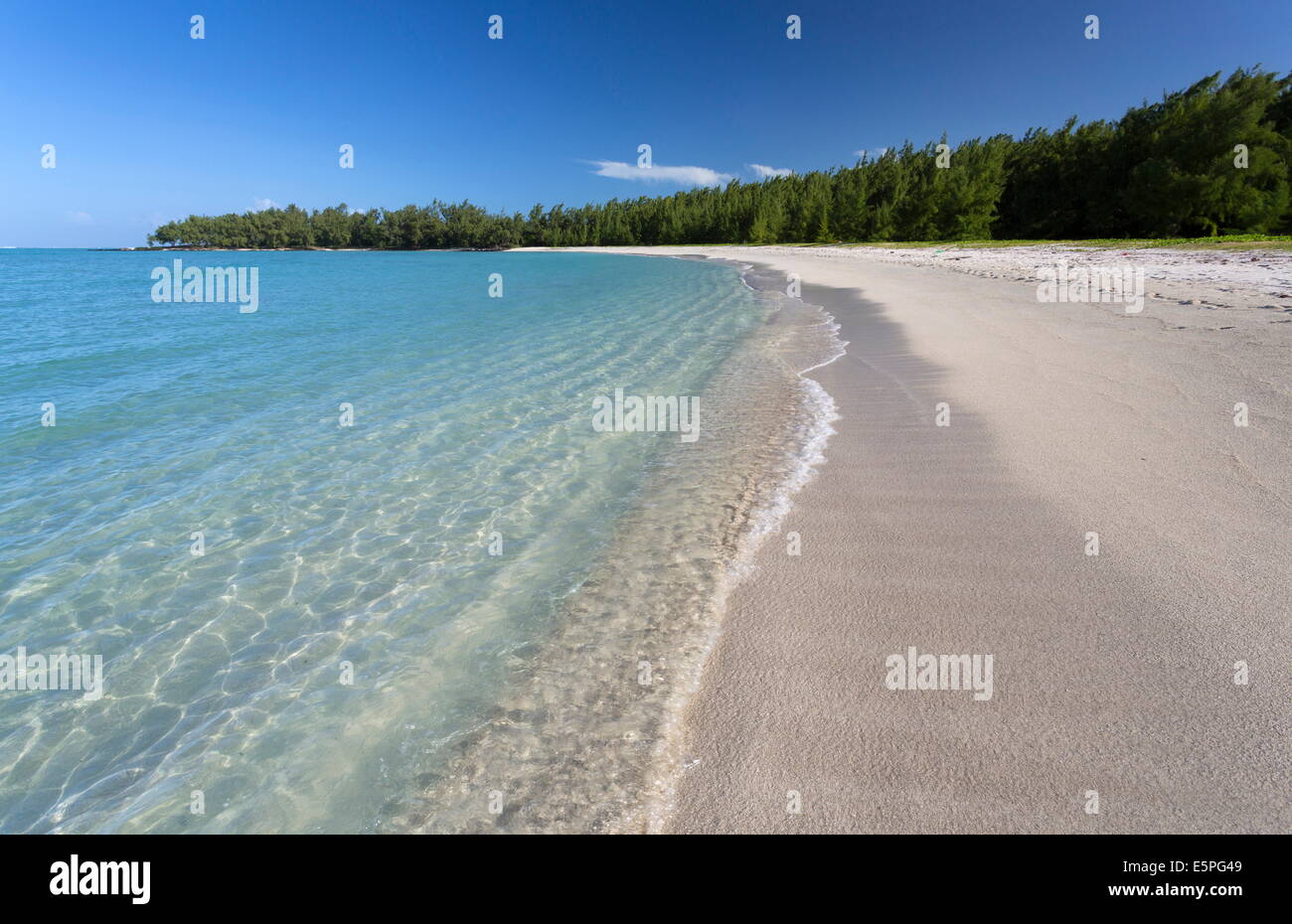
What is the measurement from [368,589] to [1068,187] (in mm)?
82357

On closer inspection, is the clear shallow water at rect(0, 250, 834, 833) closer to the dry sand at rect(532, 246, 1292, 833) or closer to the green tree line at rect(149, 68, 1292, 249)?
the dry sand at rect(532, 246, 1292, 833)

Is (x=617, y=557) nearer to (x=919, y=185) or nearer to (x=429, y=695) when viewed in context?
(x=429, y=695)

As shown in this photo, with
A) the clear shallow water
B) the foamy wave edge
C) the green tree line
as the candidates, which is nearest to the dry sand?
the foamy wave edge

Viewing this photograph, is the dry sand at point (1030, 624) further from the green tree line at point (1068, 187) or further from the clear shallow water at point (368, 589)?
the green tree line at point (1068, 187)

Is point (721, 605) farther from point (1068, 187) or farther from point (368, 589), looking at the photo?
point (1068, 187)

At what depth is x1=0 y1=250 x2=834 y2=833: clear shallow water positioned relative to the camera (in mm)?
3893

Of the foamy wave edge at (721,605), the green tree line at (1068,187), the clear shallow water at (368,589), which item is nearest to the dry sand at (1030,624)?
the foamy wave edge at (721,605)

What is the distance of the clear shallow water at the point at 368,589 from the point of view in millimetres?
3893

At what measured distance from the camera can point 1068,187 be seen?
63312 millimetres

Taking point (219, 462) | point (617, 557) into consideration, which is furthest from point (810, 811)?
point (219, 462)

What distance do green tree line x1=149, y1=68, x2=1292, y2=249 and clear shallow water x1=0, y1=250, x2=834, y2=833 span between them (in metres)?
56.2

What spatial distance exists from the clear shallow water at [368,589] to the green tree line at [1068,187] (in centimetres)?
5621

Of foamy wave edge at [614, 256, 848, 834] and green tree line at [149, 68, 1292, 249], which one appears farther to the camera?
green tree line at [149, 68, 1292, 249]
